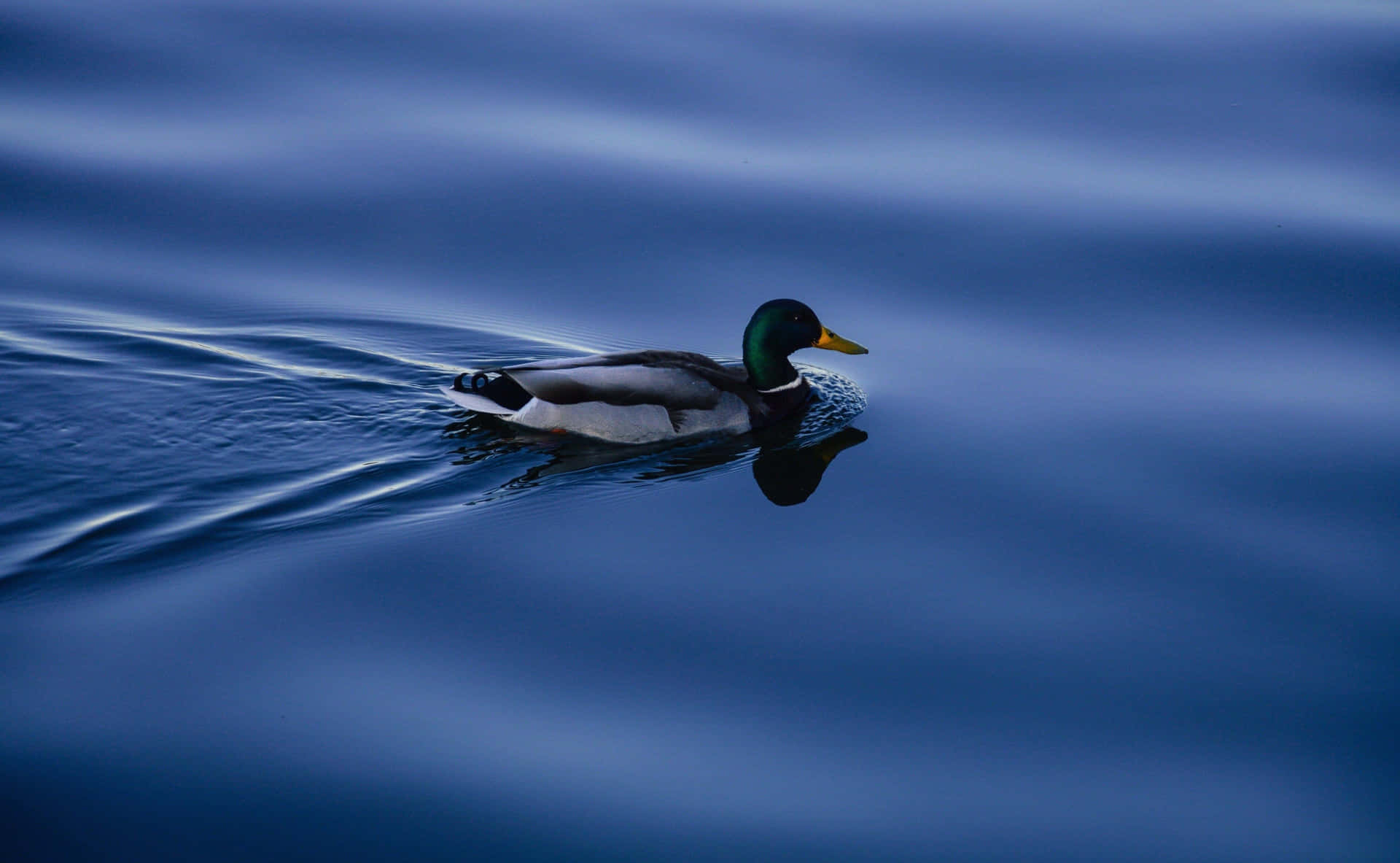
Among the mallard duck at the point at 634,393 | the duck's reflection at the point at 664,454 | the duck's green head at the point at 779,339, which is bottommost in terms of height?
the duck's reflection at the point at 664,454

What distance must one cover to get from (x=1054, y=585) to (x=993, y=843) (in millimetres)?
1878

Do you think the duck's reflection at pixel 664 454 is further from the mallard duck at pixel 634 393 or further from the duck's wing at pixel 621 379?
the duck's wing at pixel 621 379

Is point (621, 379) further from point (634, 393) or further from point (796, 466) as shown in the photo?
point (796, 466)

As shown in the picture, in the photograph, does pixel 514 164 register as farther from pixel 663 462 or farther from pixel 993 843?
pixel 993 843

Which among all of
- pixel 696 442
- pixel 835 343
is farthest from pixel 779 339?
pixel 696 442

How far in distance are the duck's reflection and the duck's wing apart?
0.85 ft

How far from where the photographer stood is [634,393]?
9031 millimetres

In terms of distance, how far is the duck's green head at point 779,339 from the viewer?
949cm

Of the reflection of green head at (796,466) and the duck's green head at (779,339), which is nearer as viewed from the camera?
the reflection of green head at (796,466)

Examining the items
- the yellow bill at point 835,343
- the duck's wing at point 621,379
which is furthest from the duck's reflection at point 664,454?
the yellow bill at point 835,343

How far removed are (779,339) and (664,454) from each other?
110cm

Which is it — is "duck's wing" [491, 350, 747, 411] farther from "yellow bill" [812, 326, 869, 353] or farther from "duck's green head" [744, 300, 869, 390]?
"yellow bill" [812, 326, 869, 353]

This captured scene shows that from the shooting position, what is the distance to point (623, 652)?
6.38 meters

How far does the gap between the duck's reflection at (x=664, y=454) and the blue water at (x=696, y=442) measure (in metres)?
0.05
